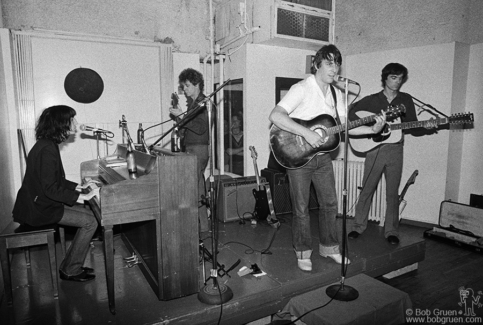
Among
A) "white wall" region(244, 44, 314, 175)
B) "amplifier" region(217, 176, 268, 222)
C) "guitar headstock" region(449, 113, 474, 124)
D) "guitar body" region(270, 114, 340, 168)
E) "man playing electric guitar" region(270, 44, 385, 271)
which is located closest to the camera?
"man playing electric guitar" region(270, 44, 385, 271)

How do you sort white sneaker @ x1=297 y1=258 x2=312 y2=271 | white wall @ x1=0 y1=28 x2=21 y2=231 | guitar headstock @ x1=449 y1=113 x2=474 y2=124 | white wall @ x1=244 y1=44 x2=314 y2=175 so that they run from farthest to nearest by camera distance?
white wall @ x1=244 y1=44 x2=314 y2=175 < white wall @ x1=0 y1=28 x2=21 y2=231 < guitar headstock @ x1=449 y1=113 x2=474 y2=124 < white sneaker @ x1=297 y1=258 x2=312 y2=271

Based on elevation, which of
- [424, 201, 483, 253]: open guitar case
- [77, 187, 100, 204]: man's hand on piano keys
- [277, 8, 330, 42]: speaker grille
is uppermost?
[277, 8, 330, 42]: speaker grille

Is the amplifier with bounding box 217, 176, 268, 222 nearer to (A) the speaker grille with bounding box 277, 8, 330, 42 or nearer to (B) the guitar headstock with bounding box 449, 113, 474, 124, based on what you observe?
(A) the speaker grille with bounding box 277, 8, 330, 42

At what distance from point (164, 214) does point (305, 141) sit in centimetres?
126

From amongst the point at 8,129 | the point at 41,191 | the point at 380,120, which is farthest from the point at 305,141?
the point at 8,129

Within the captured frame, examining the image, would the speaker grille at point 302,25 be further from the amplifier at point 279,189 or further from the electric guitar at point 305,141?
the electric guitar at point 305,141

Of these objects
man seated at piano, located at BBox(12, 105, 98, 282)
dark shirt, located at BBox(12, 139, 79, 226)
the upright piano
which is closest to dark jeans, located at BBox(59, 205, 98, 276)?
man seated at piano, located at BBox(12, 105, 98, 282)

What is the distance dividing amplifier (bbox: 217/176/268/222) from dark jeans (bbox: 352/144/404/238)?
1299mm

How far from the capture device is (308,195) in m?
2.88

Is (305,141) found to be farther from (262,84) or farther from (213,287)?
(262,84)

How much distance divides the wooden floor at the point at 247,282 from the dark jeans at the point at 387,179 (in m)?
0.19

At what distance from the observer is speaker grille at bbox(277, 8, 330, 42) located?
4.61 meters

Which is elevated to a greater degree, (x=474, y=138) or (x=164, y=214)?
(x=474, y=138)

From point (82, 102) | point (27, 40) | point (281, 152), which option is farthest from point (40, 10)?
point (281, 152)
